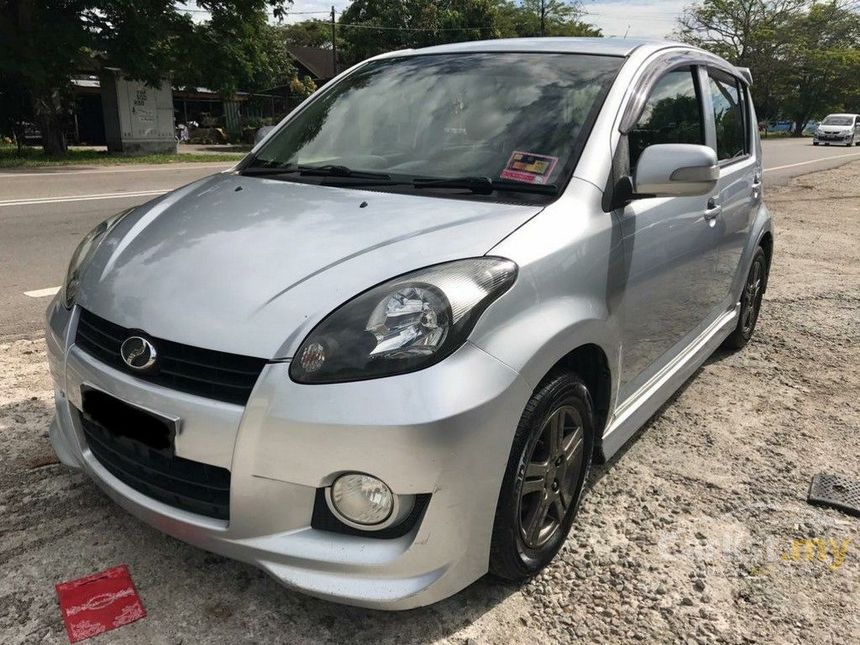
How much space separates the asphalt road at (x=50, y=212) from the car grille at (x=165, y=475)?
280 centimetres

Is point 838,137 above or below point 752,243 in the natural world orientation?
above

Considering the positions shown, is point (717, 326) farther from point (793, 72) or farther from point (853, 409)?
point (793, 72)

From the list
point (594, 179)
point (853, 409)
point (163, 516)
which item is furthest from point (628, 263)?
point (853, 409)

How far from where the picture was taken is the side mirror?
7.93ft

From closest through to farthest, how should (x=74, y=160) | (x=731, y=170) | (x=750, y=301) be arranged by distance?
(x=731, y=170) < (x=750, y=301) < (x=74, y=160)

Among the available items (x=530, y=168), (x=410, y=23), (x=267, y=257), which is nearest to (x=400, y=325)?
(x=267, y=257)

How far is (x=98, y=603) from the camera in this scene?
209cm

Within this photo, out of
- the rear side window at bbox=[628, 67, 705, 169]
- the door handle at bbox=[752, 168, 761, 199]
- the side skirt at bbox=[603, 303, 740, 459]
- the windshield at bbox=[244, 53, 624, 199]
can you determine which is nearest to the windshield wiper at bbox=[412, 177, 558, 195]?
the windshield at bbox=[244, 53, 624, 199]

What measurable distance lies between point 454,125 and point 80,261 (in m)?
1.49

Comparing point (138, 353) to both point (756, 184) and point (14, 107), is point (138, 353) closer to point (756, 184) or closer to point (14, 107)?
point (756, 184)

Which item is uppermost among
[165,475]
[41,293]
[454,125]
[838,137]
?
[454,125]

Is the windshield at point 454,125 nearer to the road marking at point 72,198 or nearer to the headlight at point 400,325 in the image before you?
the headlight at point 400,325

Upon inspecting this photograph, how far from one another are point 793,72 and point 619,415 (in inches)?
2790

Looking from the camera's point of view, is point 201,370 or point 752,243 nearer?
point 201,370
